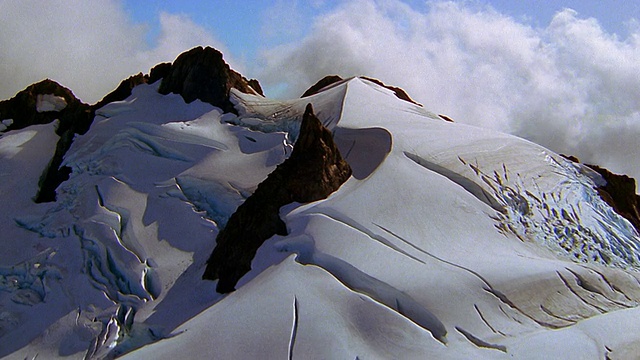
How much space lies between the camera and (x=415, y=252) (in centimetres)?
1288

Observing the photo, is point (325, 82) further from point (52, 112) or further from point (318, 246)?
point (318, 246)

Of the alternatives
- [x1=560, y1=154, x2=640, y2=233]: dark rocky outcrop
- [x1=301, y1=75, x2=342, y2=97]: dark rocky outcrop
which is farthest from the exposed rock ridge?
[x1=560, y1=154, x2=640, y2=233]: dark rocky outcrop

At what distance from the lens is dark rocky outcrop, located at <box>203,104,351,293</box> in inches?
528

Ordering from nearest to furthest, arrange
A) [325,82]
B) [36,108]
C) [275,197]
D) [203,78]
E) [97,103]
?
[275,197], [203,78], [97,103], [36,108], [325,82]

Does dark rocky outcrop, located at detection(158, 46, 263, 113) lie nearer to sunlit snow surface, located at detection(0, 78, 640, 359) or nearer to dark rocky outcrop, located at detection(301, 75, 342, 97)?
sunlit snow surface, located at detection(0, 78, 640, 359)

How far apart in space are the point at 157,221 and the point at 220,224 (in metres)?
1.57

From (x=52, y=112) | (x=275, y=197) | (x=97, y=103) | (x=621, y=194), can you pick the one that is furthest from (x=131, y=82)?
(x=621, y=194)

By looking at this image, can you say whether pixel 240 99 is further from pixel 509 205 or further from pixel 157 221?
pixel 509 205

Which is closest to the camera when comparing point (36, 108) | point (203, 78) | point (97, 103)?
point (203, 78)

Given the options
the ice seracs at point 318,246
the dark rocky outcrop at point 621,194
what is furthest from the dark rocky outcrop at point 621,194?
the ice seracs at point 318,246

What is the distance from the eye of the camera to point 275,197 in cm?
1410

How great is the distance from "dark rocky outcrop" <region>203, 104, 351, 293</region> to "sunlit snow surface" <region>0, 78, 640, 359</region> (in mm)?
321

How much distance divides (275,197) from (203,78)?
301 inches

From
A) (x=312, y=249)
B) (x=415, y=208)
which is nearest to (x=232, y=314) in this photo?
(x=312, y=249)
